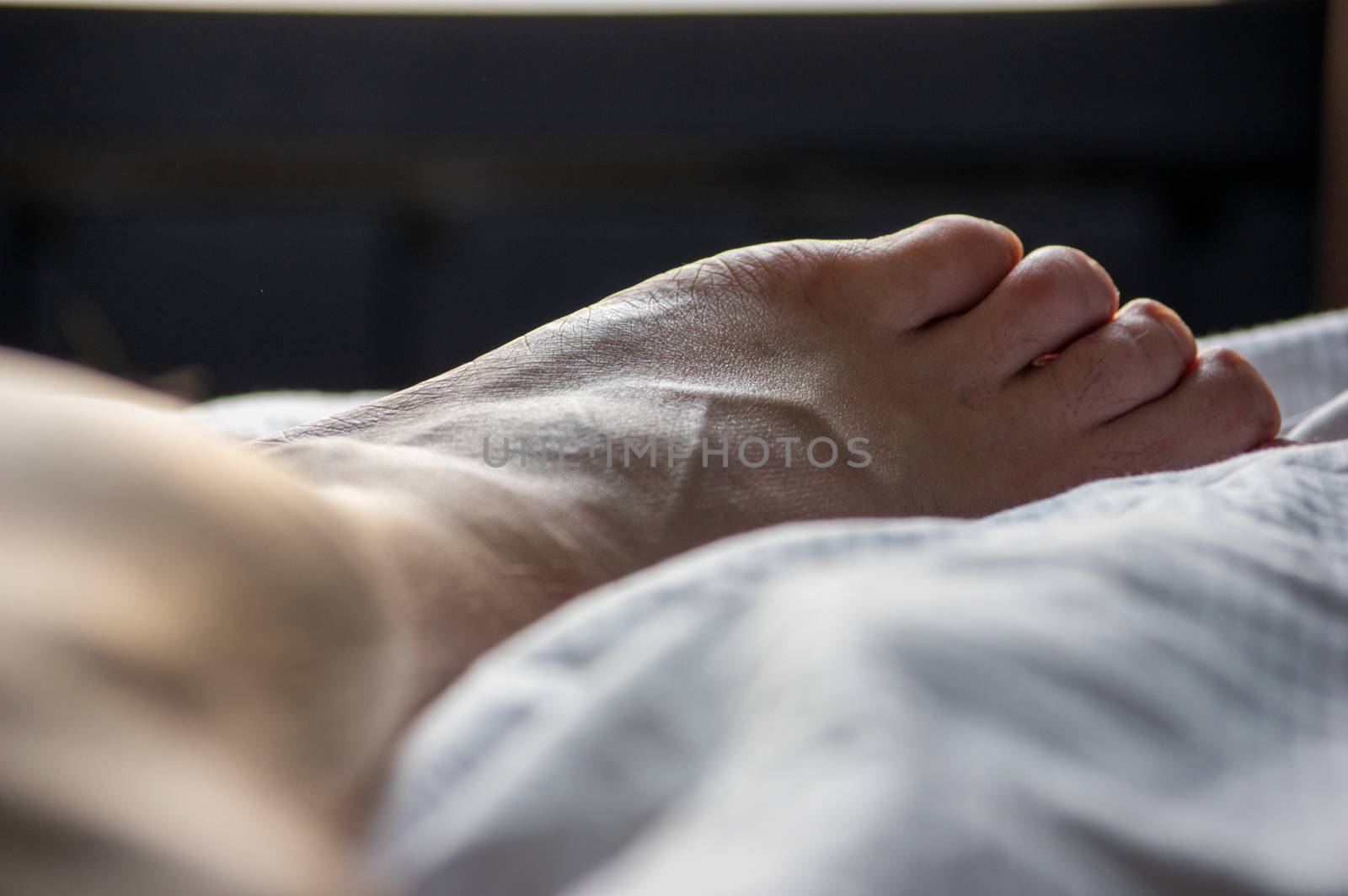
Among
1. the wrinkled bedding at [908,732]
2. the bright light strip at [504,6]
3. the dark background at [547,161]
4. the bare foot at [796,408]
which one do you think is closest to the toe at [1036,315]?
the bare foot at [796,408]

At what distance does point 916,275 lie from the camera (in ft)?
2.24

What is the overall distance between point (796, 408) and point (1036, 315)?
169 millimetres

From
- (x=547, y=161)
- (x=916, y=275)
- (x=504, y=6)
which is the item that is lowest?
(x=547, y=161)

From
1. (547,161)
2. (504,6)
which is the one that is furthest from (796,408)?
(504,6)

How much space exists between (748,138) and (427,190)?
0.57 metres

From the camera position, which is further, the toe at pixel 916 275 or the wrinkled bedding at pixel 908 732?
the toe at pixel 916 275

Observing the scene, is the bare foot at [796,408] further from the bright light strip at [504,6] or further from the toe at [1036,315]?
the bright light strip at [504,6]

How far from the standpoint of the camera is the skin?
211 millimetres

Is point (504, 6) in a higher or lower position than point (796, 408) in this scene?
higher

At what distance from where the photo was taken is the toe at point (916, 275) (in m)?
0.68

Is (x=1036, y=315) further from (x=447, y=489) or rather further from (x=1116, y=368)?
(x=447, y=489)

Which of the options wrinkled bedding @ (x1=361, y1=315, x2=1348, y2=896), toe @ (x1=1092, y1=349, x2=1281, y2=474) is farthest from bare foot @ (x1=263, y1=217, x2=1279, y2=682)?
wrinkled bedding @ (x1=361, y1=315, x2=1348, y2=896)

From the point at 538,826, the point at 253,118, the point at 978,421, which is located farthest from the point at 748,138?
the point at 538,826

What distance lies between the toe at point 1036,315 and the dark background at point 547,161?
134cm
